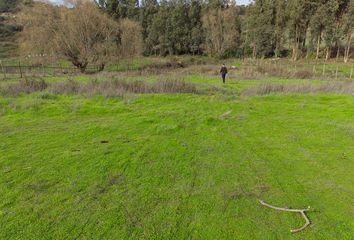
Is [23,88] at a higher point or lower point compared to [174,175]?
higher

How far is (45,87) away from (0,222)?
13.5 meters

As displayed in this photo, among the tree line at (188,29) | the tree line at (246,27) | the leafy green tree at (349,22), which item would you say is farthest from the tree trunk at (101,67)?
the leafy green tree at (349,22)

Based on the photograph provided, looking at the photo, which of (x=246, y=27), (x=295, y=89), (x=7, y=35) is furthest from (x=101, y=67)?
(x=7, y=35)

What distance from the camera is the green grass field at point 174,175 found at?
3.26 metres

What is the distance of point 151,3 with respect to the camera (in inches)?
2323

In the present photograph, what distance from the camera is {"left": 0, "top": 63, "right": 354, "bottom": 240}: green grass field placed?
3.26 metres

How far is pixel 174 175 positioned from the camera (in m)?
4.66

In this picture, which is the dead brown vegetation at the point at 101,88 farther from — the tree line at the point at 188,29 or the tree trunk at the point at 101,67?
the tree trunk at the point at 101,67

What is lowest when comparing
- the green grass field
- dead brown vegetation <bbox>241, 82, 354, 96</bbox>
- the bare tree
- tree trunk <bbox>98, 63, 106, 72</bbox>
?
the green grass field

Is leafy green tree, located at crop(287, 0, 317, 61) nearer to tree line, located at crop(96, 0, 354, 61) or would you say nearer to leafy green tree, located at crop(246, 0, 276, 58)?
tree line, located at crop(96, 0, 354, 61)

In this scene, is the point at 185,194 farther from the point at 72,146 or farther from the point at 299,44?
the point at 299,44

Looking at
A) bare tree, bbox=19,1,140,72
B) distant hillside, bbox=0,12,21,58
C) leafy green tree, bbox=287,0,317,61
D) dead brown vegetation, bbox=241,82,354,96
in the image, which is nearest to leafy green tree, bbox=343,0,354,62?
leafy green tree, bbox=287,0,317,61

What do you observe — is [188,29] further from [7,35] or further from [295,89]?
[295,89]

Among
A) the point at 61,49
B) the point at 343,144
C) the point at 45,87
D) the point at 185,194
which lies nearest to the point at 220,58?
the point at 61,49
